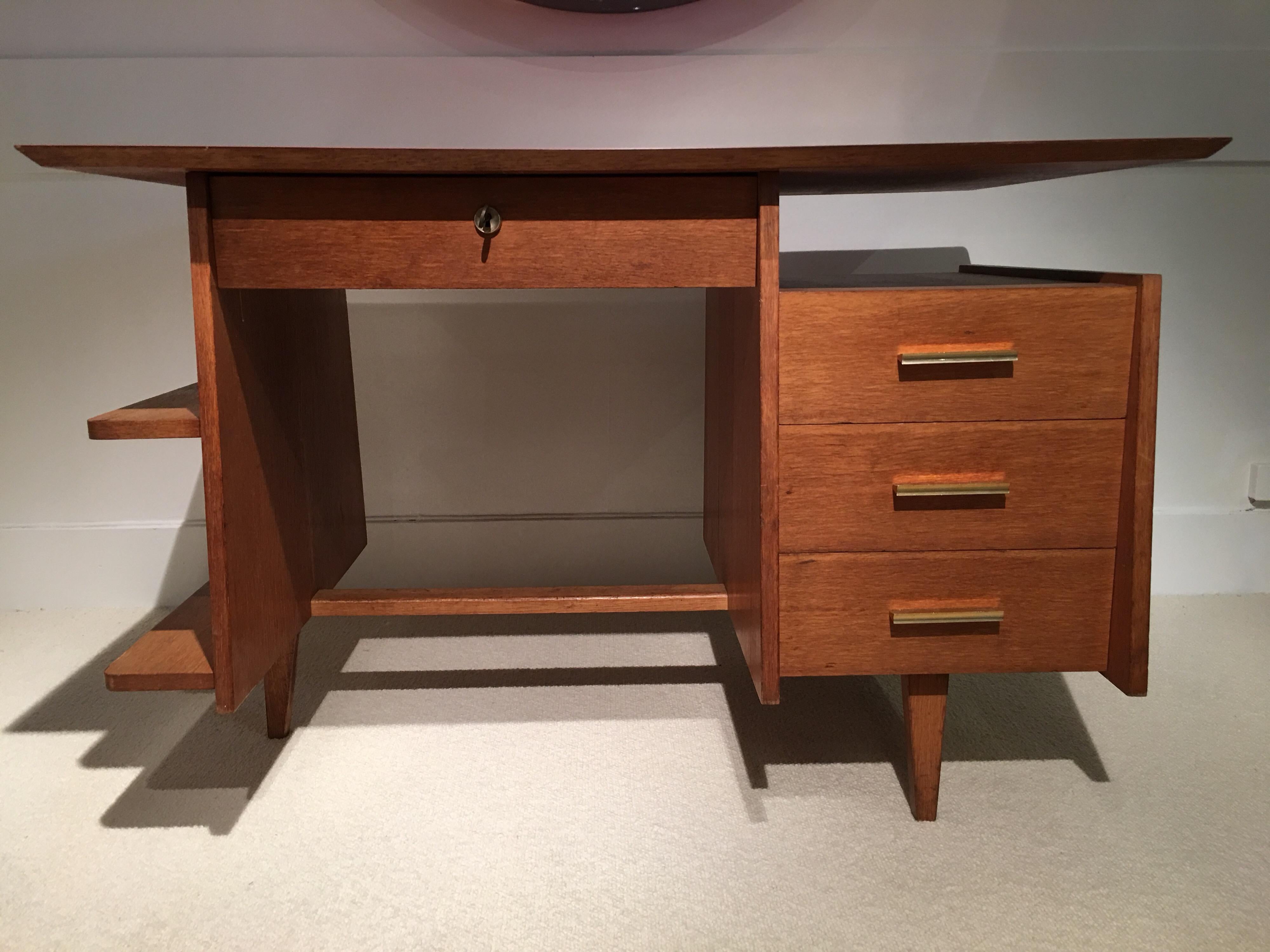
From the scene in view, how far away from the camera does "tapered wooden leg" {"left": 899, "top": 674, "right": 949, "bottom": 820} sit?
1184 millimetres

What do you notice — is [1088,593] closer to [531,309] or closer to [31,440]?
[531,309]

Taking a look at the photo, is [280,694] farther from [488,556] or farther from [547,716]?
[488,556]

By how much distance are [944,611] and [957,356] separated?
1.01ft

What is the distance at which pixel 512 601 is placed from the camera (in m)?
1.38

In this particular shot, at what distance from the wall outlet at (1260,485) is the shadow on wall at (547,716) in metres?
0.75

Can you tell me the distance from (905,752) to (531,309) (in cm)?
110

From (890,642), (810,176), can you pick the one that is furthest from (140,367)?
(890,642)

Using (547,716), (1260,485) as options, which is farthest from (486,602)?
(1260,485)

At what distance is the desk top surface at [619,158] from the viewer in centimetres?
100

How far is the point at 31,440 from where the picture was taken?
1.91 meters

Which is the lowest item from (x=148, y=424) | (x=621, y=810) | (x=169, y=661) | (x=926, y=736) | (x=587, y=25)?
(x=621, y=810)

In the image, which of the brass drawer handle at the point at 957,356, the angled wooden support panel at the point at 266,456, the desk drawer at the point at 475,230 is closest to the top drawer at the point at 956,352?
the brass drawer handle at the point at 957,356

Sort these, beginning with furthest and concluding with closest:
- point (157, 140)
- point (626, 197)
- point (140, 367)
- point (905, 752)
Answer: point (140, 367), point (157, 140), point (905, 752), point (626, 197)

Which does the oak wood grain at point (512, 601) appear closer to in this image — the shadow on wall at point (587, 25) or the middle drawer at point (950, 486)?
the middle drawer at point (950, 486)
